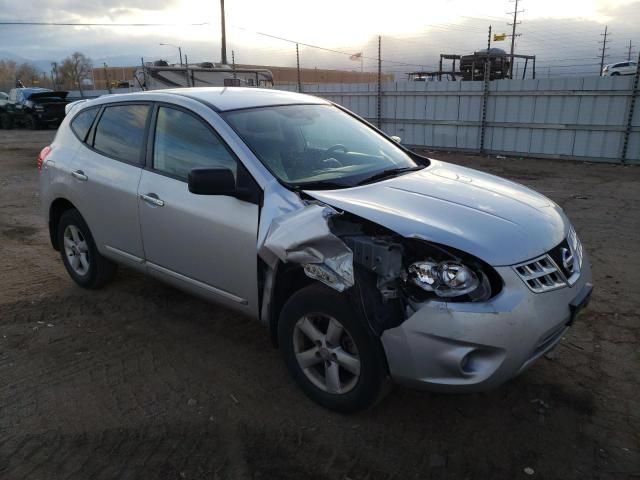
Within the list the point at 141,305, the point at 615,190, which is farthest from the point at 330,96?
the point at 141,305

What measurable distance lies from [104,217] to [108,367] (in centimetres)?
126

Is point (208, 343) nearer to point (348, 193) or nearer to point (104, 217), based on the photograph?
point (104, 217)

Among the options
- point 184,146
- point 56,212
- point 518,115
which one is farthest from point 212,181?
point 518,115

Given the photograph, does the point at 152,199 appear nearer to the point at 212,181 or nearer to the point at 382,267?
the point at 212,181

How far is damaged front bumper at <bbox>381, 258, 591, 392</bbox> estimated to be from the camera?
7.72 feet

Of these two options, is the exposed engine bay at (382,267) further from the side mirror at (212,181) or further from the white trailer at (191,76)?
the white trailer at (191,76)

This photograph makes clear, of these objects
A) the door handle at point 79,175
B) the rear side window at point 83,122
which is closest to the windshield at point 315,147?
the door handle at point 79,175

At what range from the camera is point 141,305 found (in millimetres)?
4398

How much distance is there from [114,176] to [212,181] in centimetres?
139

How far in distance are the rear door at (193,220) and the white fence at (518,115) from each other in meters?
10.9

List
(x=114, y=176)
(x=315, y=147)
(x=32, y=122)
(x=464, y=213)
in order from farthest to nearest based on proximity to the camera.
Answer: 1. (x=32, y=122)
2. (x=114, y=176)
3. (x=315, y=147)
4. (x=464, y=213)

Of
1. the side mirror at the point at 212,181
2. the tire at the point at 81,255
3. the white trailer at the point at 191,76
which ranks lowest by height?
the tire at the point at 81,255

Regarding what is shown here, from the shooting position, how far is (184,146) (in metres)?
3.55

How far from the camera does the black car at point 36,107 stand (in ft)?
76.9
